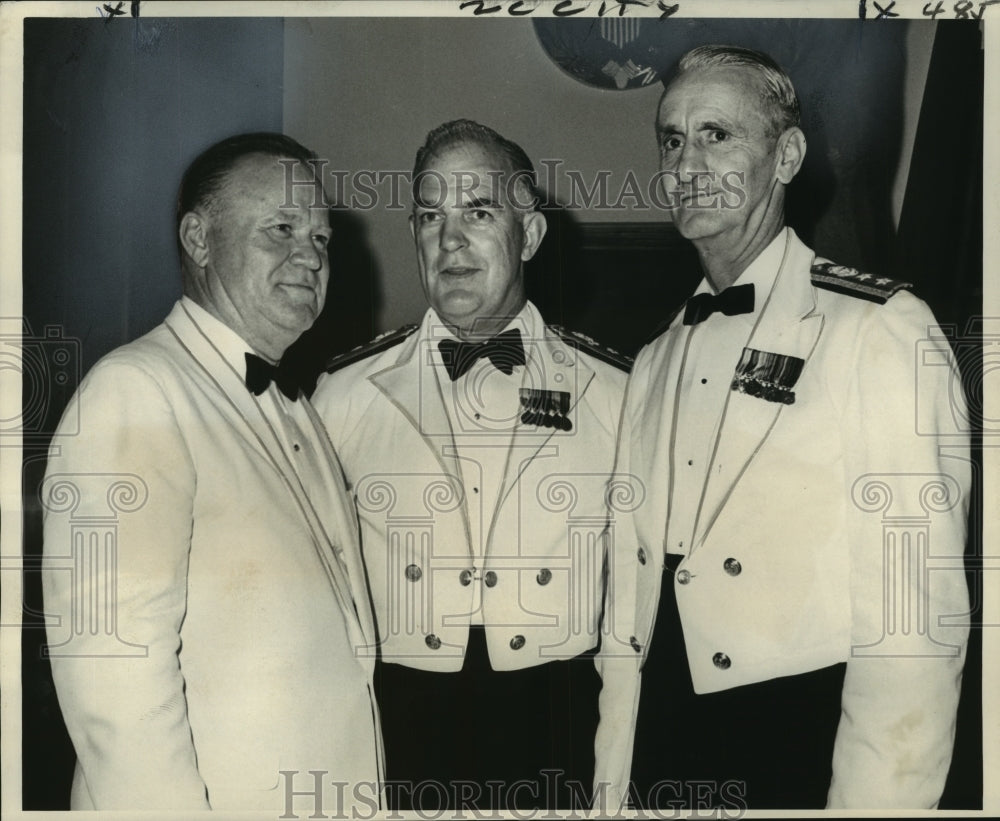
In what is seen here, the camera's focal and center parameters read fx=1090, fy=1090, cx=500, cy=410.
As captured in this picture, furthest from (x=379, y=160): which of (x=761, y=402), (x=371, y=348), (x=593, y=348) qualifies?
(x=761, y=402)

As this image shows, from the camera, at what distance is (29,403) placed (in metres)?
2.72

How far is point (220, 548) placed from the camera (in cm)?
254

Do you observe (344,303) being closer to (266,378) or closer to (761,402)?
(266,378)

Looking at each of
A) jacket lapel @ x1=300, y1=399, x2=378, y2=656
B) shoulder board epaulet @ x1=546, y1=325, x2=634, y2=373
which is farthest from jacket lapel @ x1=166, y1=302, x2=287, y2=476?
shoulder board epaulet @ x1=546, y1=325, x2=634, y2=373

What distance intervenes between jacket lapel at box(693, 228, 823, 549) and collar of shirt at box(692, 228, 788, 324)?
2 centimetres

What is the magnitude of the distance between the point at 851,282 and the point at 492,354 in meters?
0.89

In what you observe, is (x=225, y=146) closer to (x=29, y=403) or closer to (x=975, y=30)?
(x=29, y=403)

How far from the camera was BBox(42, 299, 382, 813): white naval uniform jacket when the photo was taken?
2543mm

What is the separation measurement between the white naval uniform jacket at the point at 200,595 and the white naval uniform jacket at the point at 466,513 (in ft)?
0.27

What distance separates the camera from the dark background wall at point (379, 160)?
2.70 metres

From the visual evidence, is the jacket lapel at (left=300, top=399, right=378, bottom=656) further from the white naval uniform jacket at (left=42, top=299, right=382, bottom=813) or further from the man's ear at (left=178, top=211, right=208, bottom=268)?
the man's ear at (left=178, top=211, right=208, bottom=268)

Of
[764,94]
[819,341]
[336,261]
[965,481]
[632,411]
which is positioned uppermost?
[764,94]

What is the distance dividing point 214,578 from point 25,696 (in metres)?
0.61

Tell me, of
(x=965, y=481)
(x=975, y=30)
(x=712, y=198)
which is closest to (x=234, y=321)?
(x=712, y=198)
